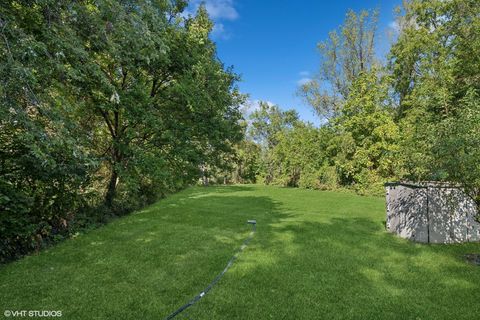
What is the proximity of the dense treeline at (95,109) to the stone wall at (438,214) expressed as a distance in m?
5.81

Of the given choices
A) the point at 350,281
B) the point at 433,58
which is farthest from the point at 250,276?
the point at 433,58

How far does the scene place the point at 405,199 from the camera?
7051mm

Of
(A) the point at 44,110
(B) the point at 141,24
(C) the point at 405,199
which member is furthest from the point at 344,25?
(A) the point at 44,110

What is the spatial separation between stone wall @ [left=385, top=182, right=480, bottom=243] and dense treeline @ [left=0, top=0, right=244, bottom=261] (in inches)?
229

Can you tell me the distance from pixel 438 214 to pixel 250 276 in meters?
4.50

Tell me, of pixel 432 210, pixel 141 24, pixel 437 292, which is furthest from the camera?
pixel 432 210

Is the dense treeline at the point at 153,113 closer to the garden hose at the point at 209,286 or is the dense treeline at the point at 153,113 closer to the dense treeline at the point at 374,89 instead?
the dense treeline at the point at 374,89

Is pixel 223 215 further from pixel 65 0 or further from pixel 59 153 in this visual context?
pixel 65 0

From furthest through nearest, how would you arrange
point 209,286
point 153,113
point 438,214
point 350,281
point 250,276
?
point 153,113 < point 438,214 < point 250,276 < point 350,281 < point 209,286

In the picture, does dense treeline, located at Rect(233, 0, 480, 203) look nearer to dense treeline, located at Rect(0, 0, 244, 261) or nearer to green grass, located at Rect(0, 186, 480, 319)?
green grass, located at Rect(0, 186, 480, 319)

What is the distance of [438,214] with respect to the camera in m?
6.66

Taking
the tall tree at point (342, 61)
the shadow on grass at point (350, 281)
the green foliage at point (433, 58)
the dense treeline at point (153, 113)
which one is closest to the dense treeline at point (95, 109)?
the dense treeline at point (153, 113)

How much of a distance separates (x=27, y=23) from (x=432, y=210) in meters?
8.36

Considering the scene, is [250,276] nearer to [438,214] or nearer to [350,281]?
[350,281]
